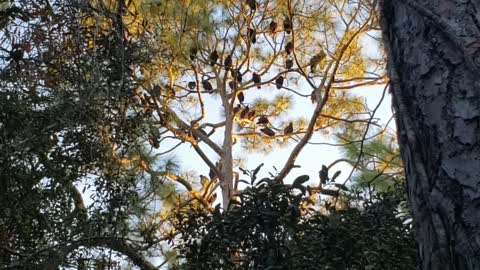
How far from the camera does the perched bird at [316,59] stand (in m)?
4.80

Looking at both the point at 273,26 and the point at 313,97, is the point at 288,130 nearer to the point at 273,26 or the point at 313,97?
the point at 313,97

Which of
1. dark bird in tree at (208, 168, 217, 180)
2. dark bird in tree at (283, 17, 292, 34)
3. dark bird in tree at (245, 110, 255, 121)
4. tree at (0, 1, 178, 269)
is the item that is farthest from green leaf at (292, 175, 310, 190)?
dark bird in tree at (245, 110, 255, 121)

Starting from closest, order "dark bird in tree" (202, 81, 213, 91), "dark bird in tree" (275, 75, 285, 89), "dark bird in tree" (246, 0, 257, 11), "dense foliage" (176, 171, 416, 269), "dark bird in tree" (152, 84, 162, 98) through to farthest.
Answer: "dense foliage" (176, 171, 416, 269) → "dark bird in tree" (152, 84, 162, 98) → "dark bird in tree" (246, 0, 257, 11) → "dark bird in tree" (202, 81, 213, 91) → "dark bird in tree" (275, 75, 285, 89)

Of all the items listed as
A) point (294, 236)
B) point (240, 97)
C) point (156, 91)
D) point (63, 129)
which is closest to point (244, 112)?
point (240, 97)

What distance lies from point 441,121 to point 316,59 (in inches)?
165

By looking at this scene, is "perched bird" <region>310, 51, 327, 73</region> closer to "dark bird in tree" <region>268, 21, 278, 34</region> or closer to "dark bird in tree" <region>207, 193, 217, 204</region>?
"dark bird in tree" <region>268, 21, 278, 34</region>

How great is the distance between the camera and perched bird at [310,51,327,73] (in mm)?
4805

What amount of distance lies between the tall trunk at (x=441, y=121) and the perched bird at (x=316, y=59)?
4.09 metres

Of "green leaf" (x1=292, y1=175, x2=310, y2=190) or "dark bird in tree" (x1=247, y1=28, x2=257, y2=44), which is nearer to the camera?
"green leaf" (x1=292, y1=175, x2=310, y2=190)

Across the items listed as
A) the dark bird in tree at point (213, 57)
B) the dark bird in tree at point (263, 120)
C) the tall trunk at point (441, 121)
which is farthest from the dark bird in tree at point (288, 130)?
the tall trunk at point (441, 121)

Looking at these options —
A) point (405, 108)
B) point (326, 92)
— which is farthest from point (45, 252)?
point (326, 92)

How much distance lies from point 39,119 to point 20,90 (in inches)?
4.1

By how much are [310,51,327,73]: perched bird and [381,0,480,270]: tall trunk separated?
409cm

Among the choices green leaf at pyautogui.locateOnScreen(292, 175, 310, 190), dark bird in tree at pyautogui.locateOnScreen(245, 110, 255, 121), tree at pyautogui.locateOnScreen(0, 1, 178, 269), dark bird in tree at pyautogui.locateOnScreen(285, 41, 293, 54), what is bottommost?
green leaf at pyautogui.locateOnScreen(292, 175, 310, 190)
